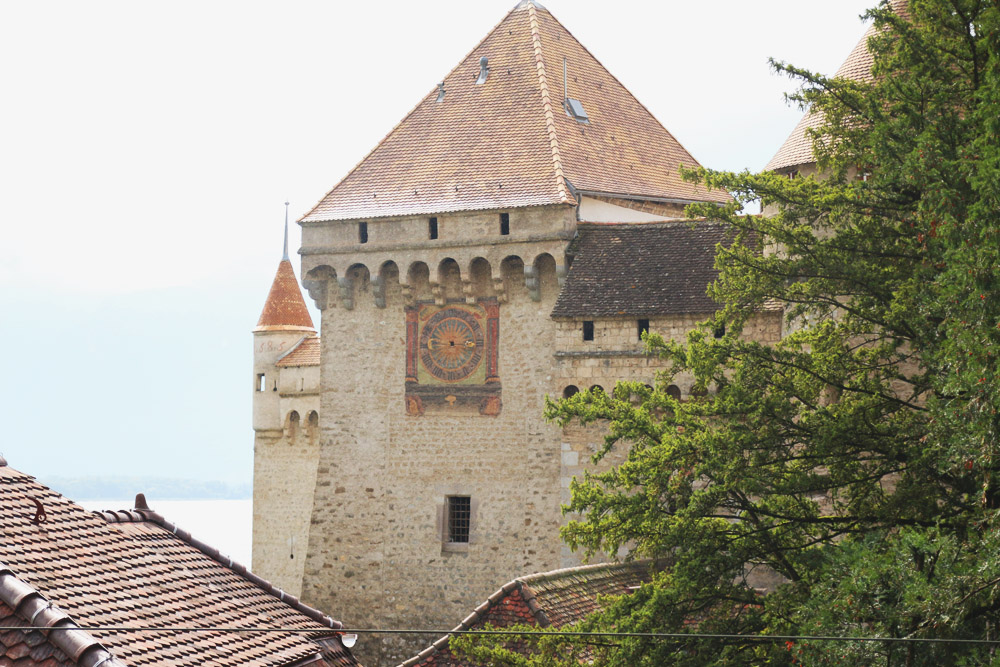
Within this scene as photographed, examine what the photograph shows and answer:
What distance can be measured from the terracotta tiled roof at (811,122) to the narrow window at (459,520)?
24.5 feet

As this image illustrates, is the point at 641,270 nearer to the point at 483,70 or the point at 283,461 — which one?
the point at 483,70

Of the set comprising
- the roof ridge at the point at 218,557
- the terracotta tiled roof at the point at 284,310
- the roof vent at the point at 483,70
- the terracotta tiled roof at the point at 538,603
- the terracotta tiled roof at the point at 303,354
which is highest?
the roof vent at the point at 483,70

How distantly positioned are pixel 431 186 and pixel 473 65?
327cm

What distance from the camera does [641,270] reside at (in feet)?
73.3

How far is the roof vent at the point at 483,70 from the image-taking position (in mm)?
26283

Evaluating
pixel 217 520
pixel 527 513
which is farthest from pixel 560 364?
pixel 217 520

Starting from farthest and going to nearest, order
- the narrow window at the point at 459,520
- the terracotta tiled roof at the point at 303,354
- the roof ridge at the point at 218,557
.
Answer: the terracotta tiled roof at the point at 303,354 → the narrow window at the point at 459,520 → the roof ridge at the point at 218,557

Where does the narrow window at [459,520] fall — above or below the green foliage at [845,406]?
below

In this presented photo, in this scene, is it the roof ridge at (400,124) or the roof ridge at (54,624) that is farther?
the roof ridge at (400,124)

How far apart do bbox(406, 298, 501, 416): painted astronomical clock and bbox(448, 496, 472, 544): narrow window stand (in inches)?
58.3

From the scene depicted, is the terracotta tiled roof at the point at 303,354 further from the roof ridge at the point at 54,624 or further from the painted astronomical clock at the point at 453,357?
the roof ridge at the point at 54,624

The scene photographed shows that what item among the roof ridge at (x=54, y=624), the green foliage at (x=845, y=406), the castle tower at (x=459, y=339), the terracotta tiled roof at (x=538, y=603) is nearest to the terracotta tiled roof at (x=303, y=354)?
the castle tower at (x=459, y=339)

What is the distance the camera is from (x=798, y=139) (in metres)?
20.0

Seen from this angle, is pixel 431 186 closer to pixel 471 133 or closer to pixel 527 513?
pixel 471 133
